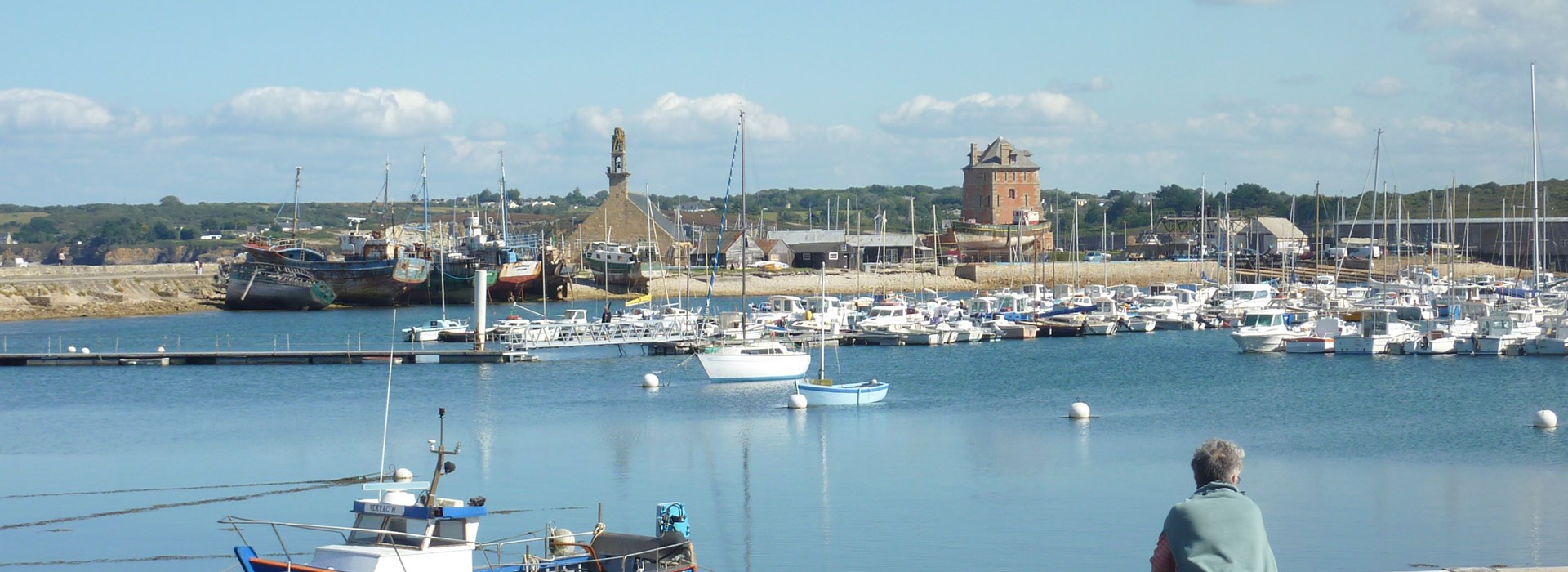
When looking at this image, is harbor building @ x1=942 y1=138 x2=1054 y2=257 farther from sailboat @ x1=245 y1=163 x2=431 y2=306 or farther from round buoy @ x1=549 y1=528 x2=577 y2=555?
round buoy @ x1=549 y1=528 x2=577 y2=555

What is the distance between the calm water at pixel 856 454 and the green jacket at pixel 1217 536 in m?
13.0

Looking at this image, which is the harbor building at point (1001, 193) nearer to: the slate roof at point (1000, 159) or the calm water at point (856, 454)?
the slate roof at point (1000, 159)

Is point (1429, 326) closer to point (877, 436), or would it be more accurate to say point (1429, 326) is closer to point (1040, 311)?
point (1040, 311)

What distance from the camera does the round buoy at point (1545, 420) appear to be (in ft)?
99.7

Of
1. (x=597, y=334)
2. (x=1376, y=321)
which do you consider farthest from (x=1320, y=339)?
(x=597, y=334)

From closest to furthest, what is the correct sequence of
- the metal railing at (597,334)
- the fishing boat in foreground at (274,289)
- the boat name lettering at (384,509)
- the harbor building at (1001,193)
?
the boat name lettering at (384,509)
the metal railing at (597,334)
the fishing boat in foreground at (274,289)
the harbor building at (1001,193)

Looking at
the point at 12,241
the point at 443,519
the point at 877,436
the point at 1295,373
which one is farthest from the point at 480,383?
the point at 12,241

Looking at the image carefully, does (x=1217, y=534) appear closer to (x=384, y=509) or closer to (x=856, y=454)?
(x=384, y=509)

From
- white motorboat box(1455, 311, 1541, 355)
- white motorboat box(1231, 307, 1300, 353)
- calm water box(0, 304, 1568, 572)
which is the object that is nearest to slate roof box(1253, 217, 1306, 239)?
white motorboat box(1231, 307, 1300, 353)

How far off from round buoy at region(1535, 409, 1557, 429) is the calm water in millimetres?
625

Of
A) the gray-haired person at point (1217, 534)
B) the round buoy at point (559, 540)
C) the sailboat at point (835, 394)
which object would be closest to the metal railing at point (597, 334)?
the sailboat at point (835, 394)

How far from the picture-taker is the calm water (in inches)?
800

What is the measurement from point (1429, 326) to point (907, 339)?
18344 mm

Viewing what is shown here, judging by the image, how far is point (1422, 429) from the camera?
103 ft
